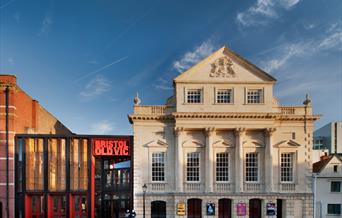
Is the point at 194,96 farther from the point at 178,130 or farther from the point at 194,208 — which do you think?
the point at 194,208

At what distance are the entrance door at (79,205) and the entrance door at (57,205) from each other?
0.90 metres

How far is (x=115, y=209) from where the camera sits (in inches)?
1270

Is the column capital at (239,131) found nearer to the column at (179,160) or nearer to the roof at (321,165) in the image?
the column at (179,160)

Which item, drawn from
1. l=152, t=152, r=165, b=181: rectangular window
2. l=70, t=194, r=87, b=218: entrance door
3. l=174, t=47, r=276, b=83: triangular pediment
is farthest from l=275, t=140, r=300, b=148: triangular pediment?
l=70, t=194, r=87, b=218: entrance door

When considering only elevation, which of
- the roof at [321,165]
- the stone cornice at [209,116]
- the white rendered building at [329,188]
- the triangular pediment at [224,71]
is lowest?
the white rendered building at [329,188]

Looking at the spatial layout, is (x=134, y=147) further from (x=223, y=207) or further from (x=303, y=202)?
(x=303, y=202)

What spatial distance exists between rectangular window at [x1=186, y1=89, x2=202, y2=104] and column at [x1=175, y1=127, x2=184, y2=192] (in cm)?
297

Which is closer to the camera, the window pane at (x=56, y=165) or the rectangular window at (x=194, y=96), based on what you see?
the window pane at (x=56, y=165)

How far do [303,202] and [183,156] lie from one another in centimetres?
1228

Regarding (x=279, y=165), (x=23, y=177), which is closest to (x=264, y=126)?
(x=279, y=165)

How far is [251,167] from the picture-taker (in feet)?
103

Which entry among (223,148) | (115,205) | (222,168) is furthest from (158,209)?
(223,148)

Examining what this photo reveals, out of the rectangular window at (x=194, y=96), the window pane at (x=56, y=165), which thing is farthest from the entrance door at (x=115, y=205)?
the rectangular window at (x=194, y=96)

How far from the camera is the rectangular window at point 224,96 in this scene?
31.4 metres
